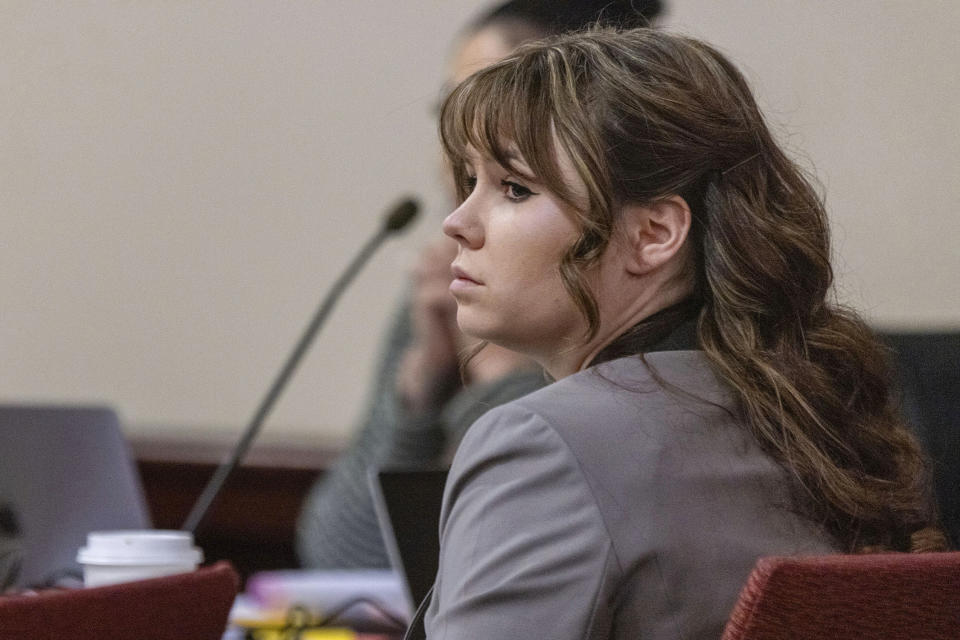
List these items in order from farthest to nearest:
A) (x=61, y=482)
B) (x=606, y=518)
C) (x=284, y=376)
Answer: (x=284, y=376) < (x=61, y=482) < (x=606, y=518)

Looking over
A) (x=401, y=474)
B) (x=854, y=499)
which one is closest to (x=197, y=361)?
(x=401, y=474)

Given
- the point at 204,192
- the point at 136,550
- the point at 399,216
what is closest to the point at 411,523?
the point at 136,550

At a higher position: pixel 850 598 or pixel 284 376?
pixel 850 598

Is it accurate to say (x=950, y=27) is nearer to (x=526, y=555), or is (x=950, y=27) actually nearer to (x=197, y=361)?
(x=197, y=361)

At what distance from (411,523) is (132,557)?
26cm

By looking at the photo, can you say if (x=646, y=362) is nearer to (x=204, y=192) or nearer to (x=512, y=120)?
(x=512, y=120)

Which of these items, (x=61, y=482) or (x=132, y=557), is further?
(x=61, y=482)

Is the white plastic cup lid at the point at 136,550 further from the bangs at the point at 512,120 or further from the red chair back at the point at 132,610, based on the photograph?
the bangs at the point at 512,120

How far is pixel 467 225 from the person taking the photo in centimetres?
102

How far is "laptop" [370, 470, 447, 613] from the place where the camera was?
49.2 inches

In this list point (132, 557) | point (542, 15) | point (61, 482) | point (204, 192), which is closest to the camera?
point (132, 557)

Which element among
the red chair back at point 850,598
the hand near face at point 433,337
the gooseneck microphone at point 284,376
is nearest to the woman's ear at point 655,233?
the red chair back at point 850,598

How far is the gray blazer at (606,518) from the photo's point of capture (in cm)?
83

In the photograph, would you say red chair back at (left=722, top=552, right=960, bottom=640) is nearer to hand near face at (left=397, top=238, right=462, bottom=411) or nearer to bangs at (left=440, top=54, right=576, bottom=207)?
bangs at (left=440, top=54, right=576, bottom=207)
